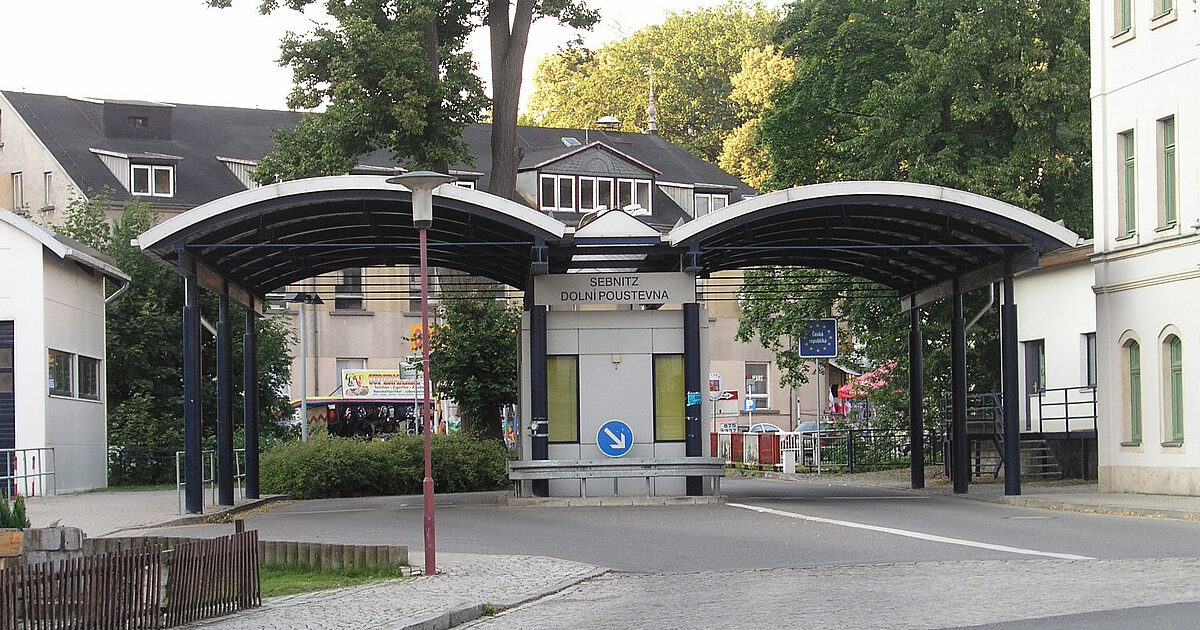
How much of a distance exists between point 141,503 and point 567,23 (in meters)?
15.0

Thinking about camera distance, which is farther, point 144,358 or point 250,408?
point 144,358

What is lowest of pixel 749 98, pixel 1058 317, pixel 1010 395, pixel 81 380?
pixel 1010 395

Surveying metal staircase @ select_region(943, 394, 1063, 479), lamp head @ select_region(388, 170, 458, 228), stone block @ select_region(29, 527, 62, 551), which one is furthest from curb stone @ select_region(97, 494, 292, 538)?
metal staircase @ select_region(943, 394, 1063, 479)

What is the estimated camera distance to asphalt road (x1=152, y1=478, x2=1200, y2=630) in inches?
469

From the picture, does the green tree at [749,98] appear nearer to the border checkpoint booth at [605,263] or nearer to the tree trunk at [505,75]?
the tree trunk at [505,75]

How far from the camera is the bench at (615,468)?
86.9 feet

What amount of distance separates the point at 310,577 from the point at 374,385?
184 feet

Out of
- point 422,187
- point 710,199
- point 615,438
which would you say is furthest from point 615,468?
point 710,199

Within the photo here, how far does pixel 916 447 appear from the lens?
32969 millimetres

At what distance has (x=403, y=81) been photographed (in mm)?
34438

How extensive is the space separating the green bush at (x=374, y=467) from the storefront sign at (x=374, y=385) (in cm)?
3569

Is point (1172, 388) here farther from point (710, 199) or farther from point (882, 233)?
point (710, 199)

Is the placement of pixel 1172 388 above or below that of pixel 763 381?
above

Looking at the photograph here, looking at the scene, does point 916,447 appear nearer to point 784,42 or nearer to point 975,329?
point 975,329
